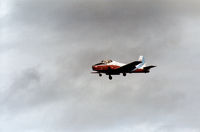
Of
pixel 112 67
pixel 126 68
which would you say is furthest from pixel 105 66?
pixel 126 68

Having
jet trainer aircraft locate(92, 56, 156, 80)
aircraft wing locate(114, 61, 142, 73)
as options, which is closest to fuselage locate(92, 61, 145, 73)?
jet trainer aircraft locate(92, 56, 156, 80)

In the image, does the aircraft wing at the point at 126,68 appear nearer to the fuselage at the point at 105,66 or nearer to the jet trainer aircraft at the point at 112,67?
the jet trainer aircraft at the point at 112,67

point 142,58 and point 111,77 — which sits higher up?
point 142,58

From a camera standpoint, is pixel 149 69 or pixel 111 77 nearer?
pixel 111 77

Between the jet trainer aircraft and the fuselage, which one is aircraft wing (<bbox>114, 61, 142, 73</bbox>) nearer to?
the jet trainer aircraft

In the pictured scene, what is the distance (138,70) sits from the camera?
82.2 m

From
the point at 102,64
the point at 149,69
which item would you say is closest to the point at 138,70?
the point at 149,69

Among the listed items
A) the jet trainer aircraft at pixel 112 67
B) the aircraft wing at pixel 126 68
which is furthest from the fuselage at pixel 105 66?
the aircraft wing at pixel 126 68

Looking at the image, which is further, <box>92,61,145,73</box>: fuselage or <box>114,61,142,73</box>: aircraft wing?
<box>114,61,142,73</box>: aircraft wing

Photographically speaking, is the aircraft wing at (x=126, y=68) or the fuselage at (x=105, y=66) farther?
the aircraft wing at (x=126, y=68)

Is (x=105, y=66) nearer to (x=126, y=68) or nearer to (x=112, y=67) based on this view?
(x=112, y=67)

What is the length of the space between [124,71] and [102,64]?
5.04m

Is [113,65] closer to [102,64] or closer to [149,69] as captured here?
[102,64]

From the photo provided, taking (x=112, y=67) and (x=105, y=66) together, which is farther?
(x=112, y=67)
